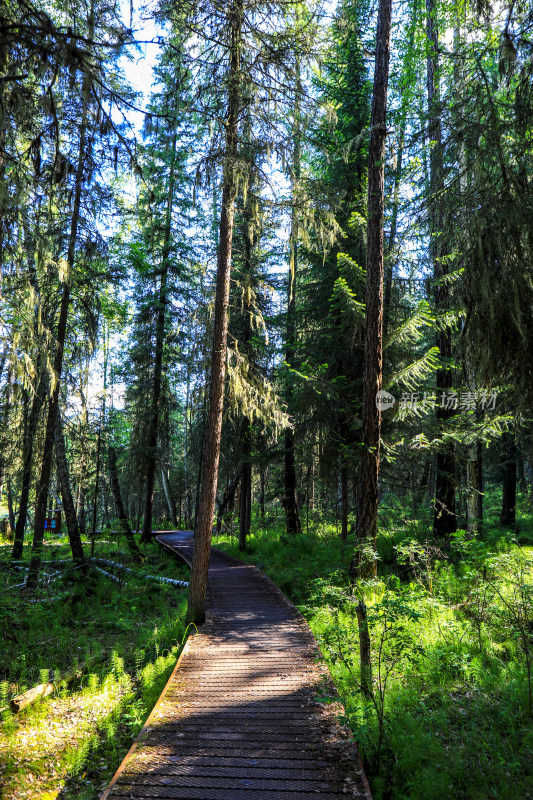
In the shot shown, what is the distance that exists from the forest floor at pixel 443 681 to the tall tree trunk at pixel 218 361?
2257 mm

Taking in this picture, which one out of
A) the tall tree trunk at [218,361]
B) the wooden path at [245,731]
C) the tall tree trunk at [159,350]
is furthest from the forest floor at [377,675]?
the tall tree trunk at [159,350]

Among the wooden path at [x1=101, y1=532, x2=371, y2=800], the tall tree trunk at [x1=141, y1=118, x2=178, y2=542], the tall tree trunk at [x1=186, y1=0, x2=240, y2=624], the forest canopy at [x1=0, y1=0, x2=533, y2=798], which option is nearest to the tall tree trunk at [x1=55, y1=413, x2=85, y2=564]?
the forest canopy at [x1=0, y1=0, x2=533, y2=798]

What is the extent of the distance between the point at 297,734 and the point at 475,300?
201 inches

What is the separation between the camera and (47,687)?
6.51m

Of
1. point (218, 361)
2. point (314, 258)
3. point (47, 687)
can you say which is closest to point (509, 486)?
point (314, 258)

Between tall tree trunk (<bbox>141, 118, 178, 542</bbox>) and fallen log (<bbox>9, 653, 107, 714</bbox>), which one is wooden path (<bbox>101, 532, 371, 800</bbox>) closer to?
fallen log (<bbox>9, 653, 107, 714</bbox>)

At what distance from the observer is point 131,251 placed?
1708 centimetres

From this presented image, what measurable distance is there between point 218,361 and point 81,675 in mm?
5818

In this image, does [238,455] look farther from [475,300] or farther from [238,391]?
[475,300]

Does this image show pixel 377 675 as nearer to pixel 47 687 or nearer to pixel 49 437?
pixel 47 687

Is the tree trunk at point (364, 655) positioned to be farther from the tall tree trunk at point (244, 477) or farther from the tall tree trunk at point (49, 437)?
the tall tree trunk at point (244, 477)

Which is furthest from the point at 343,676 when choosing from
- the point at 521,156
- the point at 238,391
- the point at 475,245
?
the point at 521,156

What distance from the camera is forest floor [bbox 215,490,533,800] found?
4082 millimetres

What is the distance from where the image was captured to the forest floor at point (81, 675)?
4906mm
